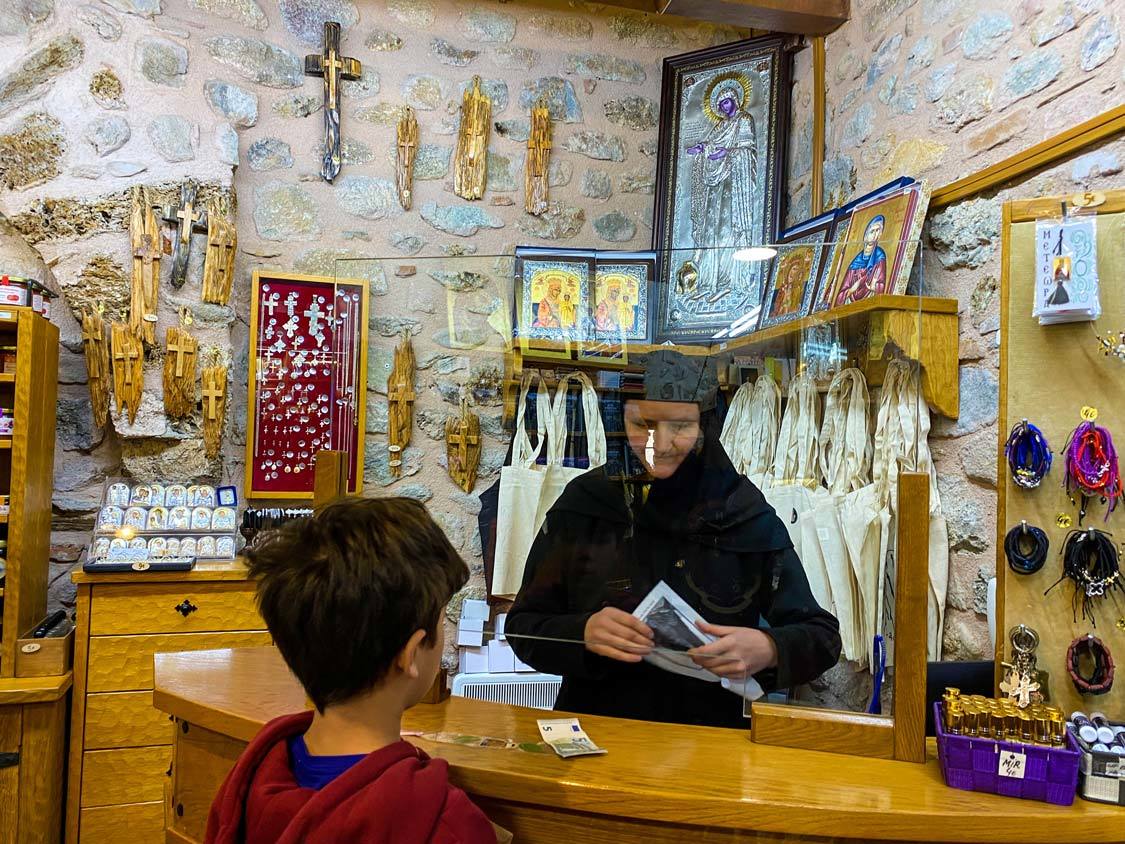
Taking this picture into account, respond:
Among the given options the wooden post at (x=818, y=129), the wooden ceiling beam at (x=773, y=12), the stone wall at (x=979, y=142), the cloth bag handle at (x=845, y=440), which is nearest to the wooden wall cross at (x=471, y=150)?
the wooden ceiling beam at (x=773, y=12)

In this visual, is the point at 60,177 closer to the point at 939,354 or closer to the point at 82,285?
the point at 82,285

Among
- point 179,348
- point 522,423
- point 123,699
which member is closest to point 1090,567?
point 522,423

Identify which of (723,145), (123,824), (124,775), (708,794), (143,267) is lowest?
(123,824)

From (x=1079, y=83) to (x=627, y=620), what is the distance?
1667mm

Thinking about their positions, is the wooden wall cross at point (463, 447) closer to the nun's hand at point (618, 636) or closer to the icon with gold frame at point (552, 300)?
the icon with gold frame at point (552, 300)

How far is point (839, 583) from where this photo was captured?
1.24 metres

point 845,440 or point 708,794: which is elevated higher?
point 845,440

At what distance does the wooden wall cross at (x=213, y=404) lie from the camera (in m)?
2.75

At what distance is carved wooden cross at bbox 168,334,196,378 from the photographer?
2715 millimetres

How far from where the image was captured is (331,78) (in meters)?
2.99

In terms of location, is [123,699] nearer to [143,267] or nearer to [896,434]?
[143,267]

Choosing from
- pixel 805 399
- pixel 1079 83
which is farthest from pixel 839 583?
pixel 1079 83

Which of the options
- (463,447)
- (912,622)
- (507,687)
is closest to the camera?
(912,622)

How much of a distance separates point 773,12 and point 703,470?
2.26m
